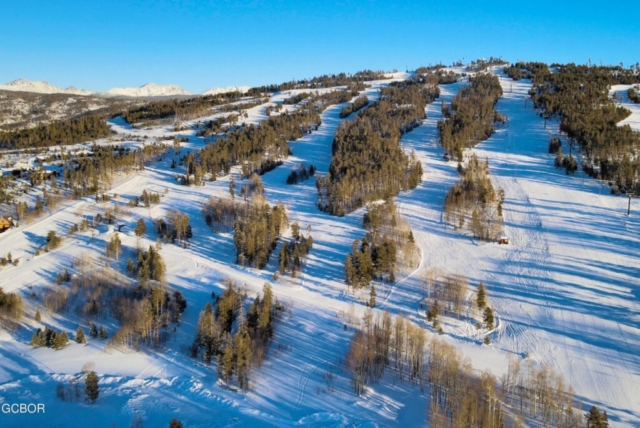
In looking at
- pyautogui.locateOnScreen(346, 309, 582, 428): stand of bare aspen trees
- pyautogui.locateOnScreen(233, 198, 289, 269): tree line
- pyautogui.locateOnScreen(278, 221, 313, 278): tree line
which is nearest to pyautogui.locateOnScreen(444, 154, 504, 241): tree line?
pyautogui.locateOnScreen(278, 221, 313, 278): tree line

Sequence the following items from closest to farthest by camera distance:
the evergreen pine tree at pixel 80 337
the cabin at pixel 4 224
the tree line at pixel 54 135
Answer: the evergreen pine tree at pixel 80 337 < the cabin at pixel 4 224 < the tree line at pixel 54 135

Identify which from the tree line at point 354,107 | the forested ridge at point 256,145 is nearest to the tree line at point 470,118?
the tree line at point 354,107

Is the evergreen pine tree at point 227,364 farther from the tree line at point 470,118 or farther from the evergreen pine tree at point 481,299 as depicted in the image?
the tree line at point 470,118

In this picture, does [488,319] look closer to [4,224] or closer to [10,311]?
[10,311]

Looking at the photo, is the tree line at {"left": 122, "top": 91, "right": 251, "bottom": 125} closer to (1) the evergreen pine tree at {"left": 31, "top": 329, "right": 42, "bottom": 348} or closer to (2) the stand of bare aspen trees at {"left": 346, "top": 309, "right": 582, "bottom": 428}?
(1) the evergreen pine tree at {"left": 31, "top": 329, "right": 42, "bottom": 348}

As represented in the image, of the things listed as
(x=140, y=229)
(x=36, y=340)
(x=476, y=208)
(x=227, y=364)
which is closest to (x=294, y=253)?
(x=227, y=364)

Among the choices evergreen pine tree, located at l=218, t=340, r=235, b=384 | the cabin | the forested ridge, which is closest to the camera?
evergreen pine tree, located at l=218, t=340, r=235, b=384

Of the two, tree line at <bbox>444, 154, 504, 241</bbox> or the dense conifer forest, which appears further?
the dense conifer forest
